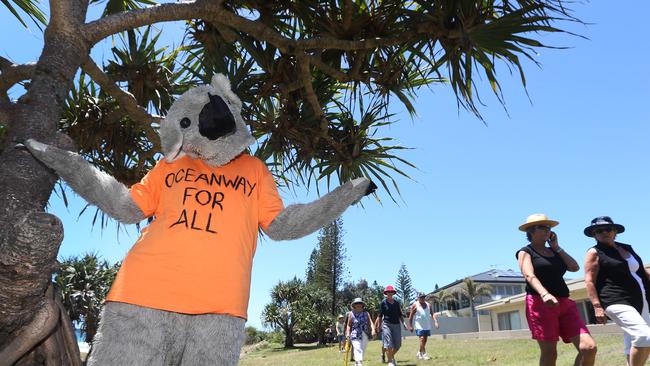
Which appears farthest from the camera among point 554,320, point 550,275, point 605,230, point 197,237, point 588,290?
point 605,230

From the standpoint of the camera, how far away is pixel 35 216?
55.6 inches

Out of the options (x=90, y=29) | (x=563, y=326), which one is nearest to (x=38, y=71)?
(x=90, y=29)

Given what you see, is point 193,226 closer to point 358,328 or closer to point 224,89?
point 224,89

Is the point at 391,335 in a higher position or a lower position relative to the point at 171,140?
lower

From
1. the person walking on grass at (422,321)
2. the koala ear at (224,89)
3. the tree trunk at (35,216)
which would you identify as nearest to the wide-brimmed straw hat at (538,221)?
the koala ear at (224,89)

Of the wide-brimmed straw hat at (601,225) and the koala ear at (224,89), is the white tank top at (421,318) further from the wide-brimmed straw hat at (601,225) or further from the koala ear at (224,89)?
the koala ear at (224,89)

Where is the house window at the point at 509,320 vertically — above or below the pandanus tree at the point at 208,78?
above

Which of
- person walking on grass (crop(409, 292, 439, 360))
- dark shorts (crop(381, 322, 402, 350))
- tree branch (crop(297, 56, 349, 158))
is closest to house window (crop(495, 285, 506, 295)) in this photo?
person walking on grass (crop(409, 292, 439, 360))

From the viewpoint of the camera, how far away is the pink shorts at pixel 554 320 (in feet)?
13.4

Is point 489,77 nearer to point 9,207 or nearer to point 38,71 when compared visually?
point 38,71

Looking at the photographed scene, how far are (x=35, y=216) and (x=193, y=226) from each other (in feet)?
1.95

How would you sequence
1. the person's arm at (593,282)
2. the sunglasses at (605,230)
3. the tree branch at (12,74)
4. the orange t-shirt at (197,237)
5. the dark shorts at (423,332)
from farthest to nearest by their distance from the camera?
the dark shorts at (423,332)
the sunglasses at (605,230)
the person's arm at (593,282)
the tree branch at (12,74)
the orange t-shirt at (197,237)

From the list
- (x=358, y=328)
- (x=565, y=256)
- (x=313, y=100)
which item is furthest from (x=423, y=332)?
(x=313, y=100)

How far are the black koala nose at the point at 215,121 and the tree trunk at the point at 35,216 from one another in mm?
568
